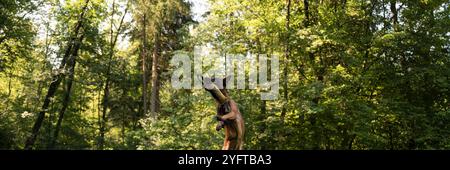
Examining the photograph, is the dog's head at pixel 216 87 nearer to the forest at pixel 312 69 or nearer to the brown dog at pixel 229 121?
the brown dog at pixel 229 121

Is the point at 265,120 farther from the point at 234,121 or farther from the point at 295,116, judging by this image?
the point at 234,121

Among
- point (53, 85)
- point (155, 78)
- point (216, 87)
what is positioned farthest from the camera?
point (155, 78)

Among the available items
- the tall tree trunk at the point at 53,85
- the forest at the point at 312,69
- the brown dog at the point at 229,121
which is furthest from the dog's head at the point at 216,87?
the tall tree trunk at the point at 53,85

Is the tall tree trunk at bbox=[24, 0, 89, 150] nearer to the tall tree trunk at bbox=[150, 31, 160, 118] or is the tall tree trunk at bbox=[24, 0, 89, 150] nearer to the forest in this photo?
the forest

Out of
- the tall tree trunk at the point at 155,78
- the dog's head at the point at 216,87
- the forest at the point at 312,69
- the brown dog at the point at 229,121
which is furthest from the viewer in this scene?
the tall tree trunk at the point at 155,78

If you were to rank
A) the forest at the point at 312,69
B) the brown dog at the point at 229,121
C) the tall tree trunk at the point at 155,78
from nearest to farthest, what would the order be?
the brown dog at the point at 229,121
the forest at the point at 312,69
the tall tree trunk at the point at 155,78

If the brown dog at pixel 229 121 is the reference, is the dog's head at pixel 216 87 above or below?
above

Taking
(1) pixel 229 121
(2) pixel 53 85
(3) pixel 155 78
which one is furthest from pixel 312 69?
(2) pixel 53 85

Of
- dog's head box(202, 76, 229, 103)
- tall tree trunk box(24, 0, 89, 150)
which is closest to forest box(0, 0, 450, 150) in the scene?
tall tree trunk box(24, 0, 89, 150)

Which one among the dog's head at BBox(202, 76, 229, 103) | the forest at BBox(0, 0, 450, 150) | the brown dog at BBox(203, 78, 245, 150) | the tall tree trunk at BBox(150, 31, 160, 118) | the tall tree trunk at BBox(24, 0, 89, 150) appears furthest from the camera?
the tall tree trunk at BBox(150, 31, 160, 118)

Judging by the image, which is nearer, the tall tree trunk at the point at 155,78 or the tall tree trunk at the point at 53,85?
the tall tree trunk at the point at 53,85

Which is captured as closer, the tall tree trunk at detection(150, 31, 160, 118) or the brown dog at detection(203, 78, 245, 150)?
the brown dog at detection(203, 78, 245, 150)

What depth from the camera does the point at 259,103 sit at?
50.8 ft

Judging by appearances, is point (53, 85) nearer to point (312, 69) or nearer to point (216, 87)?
point (312, 69)
